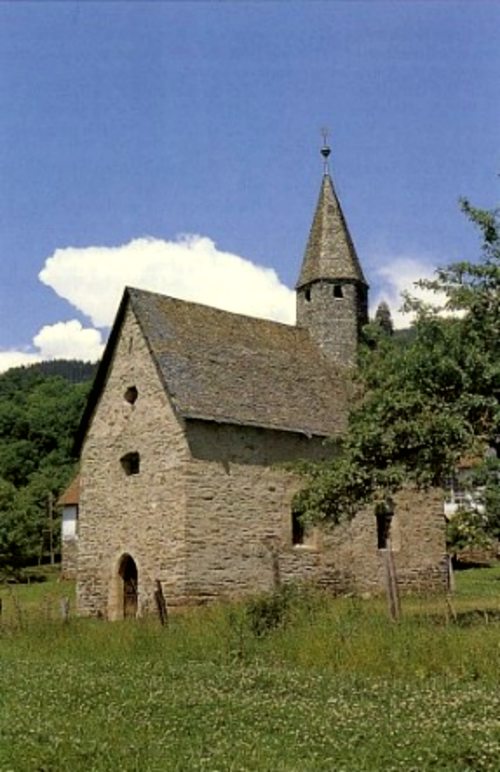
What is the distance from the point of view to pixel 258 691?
10.6 metres

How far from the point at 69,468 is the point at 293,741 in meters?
65.7

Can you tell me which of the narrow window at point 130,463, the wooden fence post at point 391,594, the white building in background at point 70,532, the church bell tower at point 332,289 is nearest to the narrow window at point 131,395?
the narrow window at point 130,463

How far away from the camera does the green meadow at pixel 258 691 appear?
750cm

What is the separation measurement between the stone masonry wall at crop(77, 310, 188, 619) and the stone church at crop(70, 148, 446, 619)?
6cm

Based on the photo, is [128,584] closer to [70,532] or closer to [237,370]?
[237,370]

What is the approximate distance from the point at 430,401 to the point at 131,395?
12008 mm

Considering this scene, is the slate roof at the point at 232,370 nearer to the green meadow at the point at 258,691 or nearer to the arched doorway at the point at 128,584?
the arched doorway at the point at 128,584

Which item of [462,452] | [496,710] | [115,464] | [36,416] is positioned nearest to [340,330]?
[115,464]

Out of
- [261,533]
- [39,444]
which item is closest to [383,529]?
[261,533]

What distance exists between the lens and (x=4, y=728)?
338 inches

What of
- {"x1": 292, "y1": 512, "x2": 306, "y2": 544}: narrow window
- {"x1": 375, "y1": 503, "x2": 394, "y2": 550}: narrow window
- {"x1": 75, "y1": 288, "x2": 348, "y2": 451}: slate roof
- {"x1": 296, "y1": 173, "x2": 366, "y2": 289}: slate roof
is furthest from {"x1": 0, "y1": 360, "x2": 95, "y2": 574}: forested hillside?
{"x1": 375, "y1": 503, "x2": 394, "y2": 550}: narrow window

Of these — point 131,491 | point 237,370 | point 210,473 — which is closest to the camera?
point 210,473

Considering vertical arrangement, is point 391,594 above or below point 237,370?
below

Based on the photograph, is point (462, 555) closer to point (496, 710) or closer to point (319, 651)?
point (319, 651)
